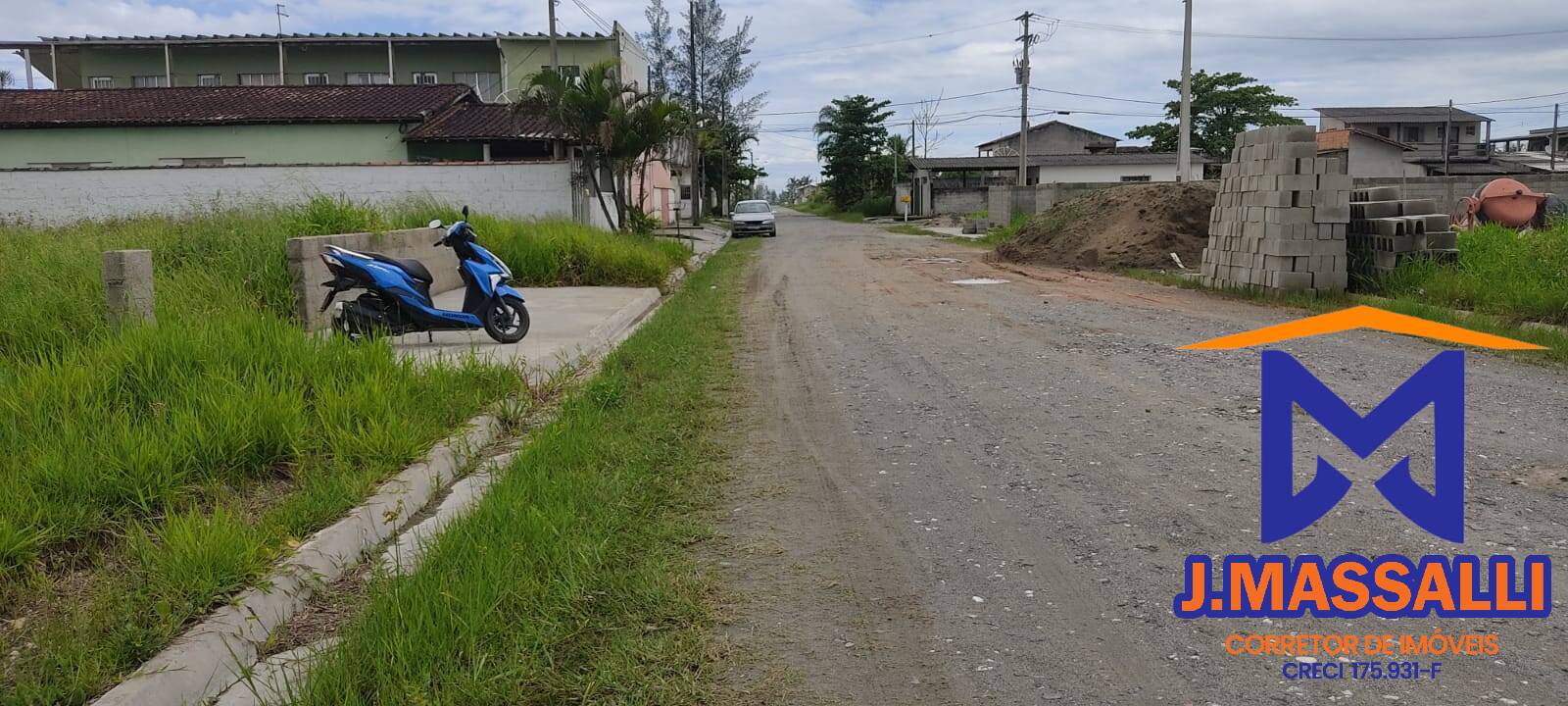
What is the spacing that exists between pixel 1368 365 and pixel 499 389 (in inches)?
254

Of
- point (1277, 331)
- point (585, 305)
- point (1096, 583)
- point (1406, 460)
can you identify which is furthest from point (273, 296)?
point (1277, 331)

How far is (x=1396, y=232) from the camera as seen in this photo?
45.5 ft

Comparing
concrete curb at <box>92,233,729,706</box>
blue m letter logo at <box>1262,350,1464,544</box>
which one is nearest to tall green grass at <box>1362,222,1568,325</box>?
blue m letter logo at <box>1262,350,1464,544</box>

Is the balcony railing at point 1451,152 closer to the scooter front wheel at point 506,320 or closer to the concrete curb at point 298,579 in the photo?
the scooter front wheel at point 506,320

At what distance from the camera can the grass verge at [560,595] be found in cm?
344

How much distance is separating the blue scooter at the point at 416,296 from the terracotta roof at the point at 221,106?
22.9 m

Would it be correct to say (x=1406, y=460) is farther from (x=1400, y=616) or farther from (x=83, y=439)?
(x=83, y=439)

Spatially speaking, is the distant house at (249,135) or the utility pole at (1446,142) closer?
the distant house at (249,135)

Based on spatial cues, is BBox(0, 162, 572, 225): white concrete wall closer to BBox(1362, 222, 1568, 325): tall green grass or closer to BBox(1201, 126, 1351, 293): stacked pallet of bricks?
BBox(1201, 126, 1351, 293): stacked pallet of bricks

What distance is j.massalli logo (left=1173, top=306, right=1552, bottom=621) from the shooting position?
4.00 meters

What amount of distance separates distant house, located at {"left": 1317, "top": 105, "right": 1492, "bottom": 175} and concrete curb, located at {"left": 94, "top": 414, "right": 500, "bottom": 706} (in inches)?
2521

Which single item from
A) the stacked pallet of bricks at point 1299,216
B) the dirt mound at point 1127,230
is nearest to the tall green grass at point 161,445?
the stacked pallet of bricks at point 1299,216

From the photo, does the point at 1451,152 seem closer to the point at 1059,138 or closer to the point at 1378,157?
the point at 1378,157

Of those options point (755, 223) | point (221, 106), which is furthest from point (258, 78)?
point (755, 223)
